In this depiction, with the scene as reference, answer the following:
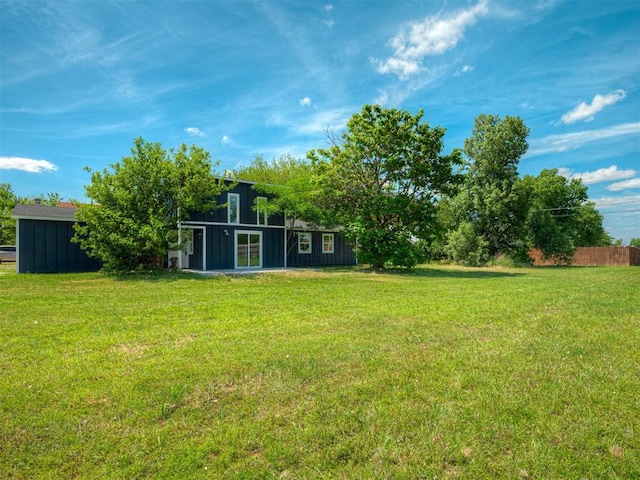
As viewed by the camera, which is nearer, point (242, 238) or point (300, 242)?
point (242, 238)

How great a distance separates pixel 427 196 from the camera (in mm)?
17672

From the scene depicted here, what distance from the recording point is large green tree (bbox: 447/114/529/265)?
1048 inches

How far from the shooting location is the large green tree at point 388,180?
661 inches

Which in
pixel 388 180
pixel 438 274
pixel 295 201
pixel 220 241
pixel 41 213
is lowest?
pixel 438 274

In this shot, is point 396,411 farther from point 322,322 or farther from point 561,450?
point 322,322

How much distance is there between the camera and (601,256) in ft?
98.3

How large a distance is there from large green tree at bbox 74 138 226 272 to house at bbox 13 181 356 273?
60.0 inches

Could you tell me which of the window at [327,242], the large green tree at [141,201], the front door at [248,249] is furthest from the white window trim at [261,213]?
the window at [327,242]

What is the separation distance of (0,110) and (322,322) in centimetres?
1630

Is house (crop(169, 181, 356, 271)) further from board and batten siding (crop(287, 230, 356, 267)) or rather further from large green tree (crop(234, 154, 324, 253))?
large green tree (crop(234, 154, 324, 253))

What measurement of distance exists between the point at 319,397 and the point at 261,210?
16.5 m

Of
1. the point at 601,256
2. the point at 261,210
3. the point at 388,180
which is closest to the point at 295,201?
the point at 261,210

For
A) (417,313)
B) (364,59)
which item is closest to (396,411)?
(417,313)

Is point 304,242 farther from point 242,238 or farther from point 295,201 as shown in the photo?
point 242,238
